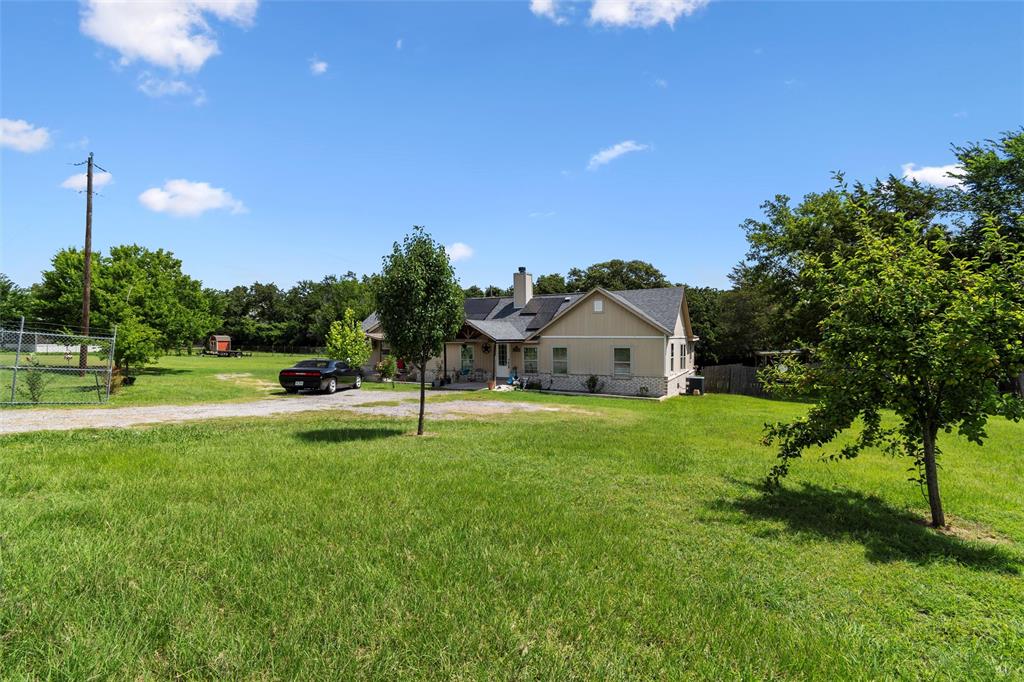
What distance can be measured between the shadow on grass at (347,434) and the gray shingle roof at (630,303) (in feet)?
49.2

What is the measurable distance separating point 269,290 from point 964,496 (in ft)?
311

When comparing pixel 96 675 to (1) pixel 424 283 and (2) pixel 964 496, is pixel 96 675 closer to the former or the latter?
(1) pixel 424 283

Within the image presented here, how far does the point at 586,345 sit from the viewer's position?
86.1ft

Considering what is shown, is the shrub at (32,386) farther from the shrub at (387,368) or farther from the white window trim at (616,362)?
the white window trim at (616,362)

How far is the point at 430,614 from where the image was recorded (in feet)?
11.6

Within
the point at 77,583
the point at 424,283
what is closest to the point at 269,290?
the point at 424,283

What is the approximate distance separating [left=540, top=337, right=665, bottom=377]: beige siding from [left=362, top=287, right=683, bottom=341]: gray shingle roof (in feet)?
4.36

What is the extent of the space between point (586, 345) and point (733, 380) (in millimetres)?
10029

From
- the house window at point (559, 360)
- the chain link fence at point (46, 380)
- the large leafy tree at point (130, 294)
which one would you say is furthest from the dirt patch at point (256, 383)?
the house window at point (559, 360)

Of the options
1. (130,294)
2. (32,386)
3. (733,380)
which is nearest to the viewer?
(32,386)

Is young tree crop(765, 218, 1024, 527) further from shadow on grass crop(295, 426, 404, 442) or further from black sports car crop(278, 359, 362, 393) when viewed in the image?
black sports car crop(278, 359, 362, 393)

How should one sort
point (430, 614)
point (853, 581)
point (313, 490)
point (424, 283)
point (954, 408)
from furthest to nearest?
point (424, 283)
point (313, 490)
point (954, 408)
point (853, 581)
point (430, 614)

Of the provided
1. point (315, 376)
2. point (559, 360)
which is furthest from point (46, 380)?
point (559, 360)

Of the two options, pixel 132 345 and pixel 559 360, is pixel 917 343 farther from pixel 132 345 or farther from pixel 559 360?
pixel 132 345
